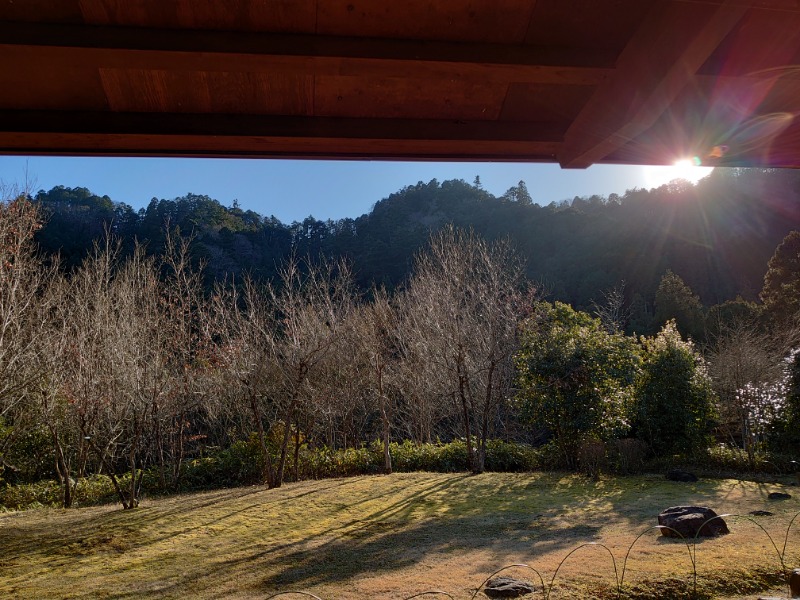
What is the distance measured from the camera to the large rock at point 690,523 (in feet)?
16.3

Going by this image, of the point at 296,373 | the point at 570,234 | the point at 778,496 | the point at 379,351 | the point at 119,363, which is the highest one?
the point at 570,234

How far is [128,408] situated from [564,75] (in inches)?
390

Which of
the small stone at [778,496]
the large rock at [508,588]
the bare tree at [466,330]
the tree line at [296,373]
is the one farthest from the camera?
the bare tree at [466,330]

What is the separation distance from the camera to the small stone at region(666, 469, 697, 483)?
334 inches

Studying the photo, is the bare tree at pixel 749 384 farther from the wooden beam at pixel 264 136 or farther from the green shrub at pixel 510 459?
the wooden beam at pixel 264 136

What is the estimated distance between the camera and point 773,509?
6246mm

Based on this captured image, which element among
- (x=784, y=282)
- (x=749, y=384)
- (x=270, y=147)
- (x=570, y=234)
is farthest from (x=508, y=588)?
(x=570, y=234)

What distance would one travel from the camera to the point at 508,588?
3.82 m

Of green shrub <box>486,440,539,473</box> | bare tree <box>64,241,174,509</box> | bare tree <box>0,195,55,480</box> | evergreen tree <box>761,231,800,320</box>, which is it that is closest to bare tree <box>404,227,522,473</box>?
green shrub <box>486,440,539,473</box>

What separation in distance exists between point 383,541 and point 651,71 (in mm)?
5515

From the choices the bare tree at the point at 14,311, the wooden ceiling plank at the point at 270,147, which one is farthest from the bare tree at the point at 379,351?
the wooden ceiling plank at the point at 270,147

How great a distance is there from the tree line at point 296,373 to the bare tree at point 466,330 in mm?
78

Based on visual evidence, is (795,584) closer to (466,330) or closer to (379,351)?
(379,351)

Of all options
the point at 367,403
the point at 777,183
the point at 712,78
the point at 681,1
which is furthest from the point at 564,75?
the point at 777,183
